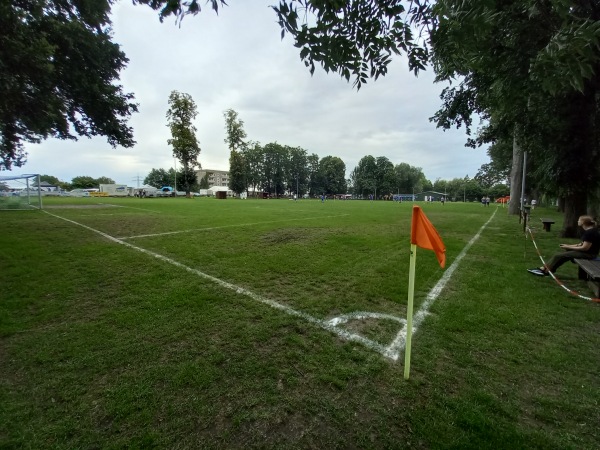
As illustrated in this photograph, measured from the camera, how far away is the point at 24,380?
2910mm

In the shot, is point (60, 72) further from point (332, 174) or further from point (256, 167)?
point (332, 174)

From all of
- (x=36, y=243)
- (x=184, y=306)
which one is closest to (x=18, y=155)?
(x=36, y=243)

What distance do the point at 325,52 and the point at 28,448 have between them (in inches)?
172

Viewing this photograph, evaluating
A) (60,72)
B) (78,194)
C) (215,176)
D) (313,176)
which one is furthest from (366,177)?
(60,72)

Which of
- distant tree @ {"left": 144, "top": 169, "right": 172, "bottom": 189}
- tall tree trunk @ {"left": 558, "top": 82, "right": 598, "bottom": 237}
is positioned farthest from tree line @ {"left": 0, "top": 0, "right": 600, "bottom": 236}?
distant tree @ {"left": 144, "top": 169, "right": 172, "bottom": 189}

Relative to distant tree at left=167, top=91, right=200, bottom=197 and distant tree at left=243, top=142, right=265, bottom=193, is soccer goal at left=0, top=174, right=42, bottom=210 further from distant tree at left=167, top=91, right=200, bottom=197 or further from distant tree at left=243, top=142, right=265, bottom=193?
distant tree at left=243, top=142, right=265, bottom=193

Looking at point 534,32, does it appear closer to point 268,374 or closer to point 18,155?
point 268,374

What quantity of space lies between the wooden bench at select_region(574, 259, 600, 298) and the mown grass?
29 cm

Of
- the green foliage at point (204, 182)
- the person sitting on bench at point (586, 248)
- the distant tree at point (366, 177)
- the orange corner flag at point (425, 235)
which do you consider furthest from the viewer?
the green foliage at point (204, 182)

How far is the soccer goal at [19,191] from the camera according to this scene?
65.9 feet

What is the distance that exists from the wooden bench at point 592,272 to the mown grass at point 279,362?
0.95 feet

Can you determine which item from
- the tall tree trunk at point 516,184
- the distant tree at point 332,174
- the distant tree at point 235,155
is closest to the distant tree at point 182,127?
the distant tree at point 235,155

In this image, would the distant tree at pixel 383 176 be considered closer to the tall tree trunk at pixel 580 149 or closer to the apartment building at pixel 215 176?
the apartment building at pixel 215 176

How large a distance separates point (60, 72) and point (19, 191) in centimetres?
1671
